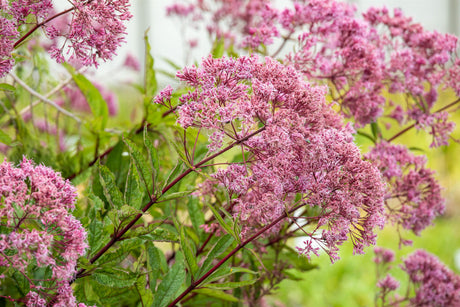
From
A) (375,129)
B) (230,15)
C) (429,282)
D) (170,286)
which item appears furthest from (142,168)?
(230,15)

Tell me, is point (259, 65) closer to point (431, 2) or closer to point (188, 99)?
point (188, 99)

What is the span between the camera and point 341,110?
696 millimetres

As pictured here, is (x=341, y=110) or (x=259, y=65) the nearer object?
(x=259, y=65)

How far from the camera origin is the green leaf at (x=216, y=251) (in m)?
0.54

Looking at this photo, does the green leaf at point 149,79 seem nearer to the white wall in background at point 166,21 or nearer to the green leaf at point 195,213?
the green leaf at point 195,213

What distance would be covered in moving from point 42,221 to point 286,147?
219 millimetres

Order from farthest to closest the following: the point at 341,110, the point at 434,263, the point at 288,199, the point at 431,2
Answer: the point at 431,2 → the point at 434,263 → the point at 341,110 → the point at 288,199

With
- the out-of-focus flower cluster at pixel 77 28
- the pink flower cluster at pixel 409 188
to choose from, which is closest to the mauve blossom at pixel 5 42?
the out-of-focus flower cluster at pixel 77 28

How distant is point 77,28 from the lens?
474 mm

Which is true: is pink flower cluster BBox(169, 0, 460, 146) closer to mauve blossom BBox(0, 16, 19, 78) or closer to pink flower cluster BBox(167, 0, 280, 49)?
pink flower cluster BBox(167, 0, 280, 49)

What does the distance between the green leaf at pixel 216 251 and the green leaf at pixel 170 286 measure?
0.05 meters

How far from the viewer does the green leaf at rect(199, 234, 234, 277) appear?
0.54m

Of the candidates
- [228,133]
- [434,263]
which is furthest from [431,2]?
[228,133]

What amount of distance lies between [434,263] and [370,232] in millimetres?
406
